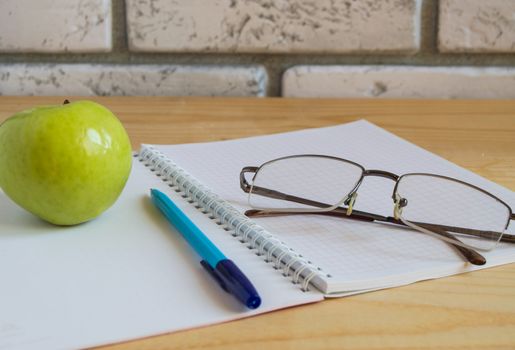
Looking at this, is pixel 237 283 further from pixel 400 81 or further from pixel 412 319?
pixel 400 81

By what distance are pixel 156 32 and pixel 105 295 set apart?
59cm

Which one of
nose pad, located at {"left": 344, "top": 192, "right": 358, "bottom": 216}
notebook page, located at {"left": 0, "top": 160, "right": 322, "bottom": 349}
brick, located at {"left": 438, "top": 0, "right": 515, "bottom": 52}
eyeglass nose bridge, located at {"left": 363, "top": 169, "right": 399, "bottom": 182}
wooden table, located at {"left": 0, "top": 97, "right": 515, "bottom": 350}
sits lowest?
wooden table, located at {"left": 0, "top": 97, "right": 515, "bottom": 350}

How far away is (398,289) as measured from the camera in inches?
18.0

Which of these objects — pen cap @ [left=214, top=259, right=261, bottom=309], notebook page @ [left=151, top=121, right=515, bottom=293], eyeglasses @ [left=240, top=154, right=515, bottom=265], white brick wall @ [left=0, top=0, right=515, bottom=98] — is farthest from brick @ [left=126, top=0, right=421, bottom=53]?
pen cap @ [left=214, top=259, right=261, bottom=309]

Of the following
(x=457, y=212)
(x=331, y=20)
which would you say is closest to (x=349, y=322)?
(x=457, y=212)

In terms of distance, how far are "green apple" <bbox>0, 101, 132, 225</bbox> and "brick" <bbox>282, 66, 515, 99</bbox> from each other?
1.57ft

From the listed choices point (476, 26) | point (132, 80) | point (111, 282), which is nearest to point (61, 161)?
point (111, 282)

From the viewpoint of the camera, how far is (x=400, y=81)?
3.24 feet

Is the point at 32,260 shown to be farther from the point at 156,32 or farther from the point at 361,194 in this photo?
the point at 156,32

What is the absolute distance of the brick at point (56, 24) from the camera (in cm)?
96

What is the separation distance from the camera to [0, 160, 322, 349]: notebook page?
15.9 inches

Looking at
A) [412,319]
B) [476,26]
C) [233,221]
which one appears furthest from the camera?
[476,26]

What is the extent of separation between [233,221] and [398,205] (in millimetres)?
120

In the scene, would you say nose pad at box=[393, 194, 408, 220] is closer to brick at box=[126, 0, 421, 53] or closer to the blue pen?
the blue pen
